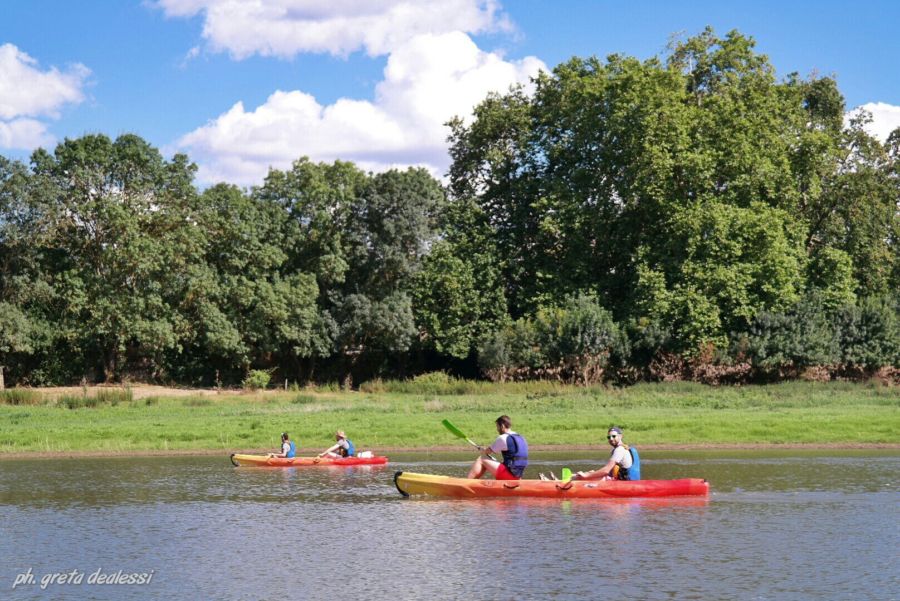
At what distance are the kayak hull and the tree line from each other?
114 feet

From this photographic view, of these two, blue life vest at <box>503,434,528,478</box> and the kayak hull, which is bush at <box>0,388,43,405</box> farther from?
blue life vest at <box>503,434,528,478</box>

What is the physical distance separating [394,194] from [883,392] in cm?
3132

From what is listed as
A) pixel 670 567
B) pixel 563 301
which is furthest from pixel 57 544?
pixel 563 301

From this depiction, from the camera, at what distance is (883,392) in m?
51.4

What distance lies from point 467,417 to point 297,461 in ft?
37.9

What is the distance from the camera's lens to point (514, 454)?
25.7 m

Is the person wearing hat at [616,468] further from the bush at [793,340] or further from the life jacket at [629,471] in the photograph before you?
the bush at [793,340]

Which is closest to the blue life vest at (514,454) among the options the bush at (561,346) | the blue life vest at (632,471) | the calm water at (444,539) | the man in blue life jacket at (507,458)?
the man in blue life jacket at (507,458)

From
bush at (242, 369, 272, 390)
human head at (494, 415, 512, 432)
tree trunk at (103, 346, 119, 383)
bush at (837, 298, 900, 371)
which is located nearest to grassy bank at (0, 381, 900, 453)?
bush at (837, 298, 900, 371)

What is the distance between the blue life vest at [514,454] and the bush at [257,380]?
4254cm

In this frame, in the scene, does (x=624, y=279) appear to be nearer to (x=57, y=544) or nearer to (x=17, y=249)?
(x=17, y=249)

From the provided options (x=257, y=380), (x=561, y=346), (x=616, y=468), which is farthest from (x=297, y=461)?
(x=257, y=380)

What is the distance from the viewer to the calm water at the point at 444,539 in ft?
52.5

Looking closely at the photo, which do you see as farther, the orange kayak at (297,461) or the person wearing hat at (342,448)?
the person wearing hat at (342,448)
